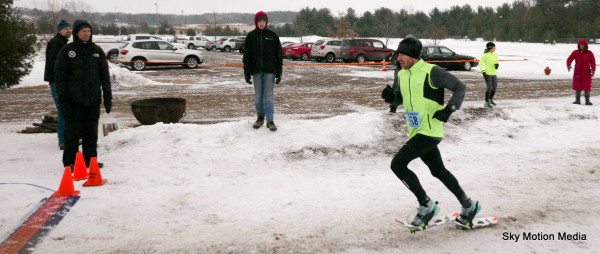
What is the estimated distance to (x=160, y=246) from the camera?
3.68 meters

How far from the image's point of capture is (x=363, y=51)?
27.4 metres

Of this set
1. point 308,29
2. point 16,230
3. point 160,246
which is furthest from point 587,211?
point 308,29

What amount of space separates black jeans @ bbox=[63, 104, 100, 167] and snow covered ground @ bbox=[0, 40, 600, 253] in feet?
1.25

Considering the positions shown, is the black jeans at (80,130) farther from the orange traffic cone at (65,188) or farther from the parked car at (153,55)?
the parked car at (153,55)

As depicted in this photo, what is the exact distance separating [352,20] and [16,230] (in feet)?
A: 321

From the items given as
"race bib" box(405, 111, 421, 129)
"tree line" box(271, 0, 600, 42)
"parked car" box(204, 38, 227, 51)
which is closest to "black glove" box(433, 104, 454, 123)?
"race bib" box(405, 111, 421, 129)

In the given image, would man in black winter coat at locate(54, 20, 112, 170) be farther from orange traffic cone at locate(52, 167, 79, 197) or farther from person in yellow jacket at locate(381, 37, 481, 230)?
person in yellow jacket at locate(381, 37, 481, 230)

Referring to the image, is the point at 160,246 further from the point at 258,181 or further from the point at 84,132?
the point at 84,132

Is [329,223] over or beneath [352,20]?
beneath

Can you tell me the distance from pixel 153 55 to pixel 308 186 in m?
20.1

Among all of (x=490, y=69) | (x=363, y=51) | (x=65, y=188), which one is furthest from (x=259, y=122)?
(x=363, y=51)

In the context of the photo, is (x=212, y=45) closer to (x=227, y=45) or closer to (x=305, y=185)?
(x=227, y=45)

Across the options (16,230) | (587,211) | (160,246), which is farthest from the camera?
(587,211)

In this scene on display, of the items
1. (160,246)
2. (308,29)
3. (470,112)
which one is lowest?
(160,246)
